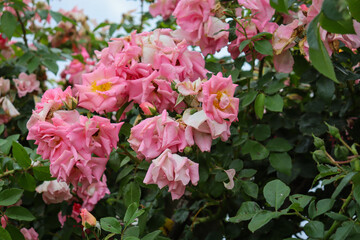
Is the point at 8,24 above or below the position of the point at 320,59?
below

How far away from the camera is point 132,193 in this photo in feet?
3.07

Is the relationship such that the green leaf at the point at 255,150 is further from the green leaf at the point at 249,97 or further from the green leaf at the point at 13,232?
the green leaf at the point at 13,232

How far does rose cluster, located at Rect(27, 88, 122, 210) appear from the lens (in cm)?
77

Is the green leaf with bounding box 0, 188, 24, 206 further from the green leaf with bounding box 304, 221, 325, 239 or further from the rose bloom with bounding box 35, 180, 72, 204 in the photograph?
the green leaf with bounding box 304, 221, 325, 239

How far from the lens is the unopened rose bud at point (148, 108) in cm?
80

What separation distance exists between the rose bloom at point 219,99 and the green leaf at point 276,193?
0.16 m

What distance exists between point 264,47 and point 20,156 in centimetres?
59

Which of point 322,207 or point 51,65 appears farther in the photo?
point 51,65

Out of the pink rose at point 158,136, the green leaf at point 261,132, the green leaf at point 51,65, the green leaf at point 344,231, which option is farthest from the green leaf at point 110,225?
the green leaf at point 51,65

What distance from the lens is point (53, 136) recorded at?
2.60 feet

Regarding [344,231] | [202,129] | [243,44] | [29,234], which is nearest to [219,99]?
[202,129]

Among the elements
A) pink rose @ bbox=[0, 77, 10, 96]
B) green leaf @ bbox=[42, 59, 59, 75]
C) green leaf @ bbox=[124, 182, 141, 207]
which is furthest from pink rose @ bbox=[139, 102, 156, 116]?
pink rose @ bbox=[0, 77, 10, 96]

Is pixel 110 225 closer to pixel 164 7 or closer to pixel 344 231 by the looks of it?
pixel 344 231

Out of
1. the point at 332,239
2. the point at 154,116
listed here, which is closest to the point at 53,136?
the point at 154,116
